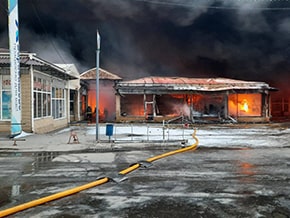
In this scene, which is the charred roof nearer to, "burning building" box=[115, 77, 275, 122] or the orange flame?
"burning building" box=[115, 77, 275, 122]

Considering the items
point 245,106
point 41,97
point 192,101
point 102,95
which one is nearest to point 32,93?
point 41,97

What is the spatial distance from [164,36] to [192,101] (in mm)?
21442

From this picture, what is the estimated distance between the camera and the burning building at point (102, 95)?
110 ft

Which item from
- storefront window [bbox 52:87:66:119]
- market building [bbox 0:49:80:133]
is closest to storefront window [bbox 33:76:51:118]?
market building [bbox 0:49:80:133]

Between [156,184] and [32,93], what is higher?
[32,93]

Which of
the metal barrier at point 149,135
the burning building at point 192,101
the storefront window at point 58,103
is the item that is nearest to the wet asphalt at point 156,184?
the metal barrier at point 149,135

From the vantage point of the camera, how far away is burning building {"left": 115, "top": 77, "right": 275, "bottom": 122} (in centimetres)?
3033

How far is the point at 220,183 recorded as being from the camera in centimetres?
663

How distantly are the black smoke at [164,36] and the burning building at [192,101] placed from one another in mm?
12978

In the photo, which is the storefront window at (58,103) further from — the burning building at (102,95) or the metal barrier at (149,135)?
the burning building at (102,95)

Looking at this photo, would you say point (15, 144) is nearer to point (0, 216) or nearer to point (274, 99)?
point (0, 216)

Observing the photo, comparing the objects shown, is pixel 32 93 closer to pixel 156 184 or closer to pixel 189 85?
pixel 156 184

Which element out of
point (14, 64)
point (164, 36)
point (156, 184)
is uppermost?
point (164, 36)

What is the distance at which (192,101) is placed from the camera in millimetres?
31078
